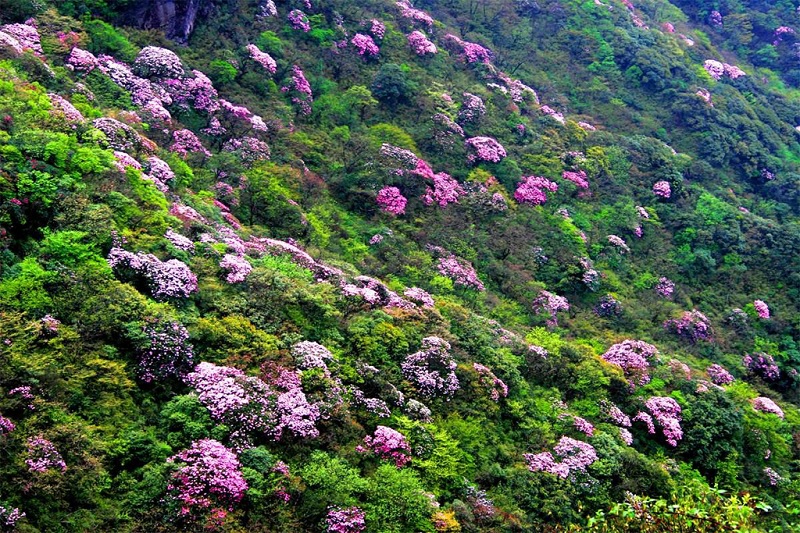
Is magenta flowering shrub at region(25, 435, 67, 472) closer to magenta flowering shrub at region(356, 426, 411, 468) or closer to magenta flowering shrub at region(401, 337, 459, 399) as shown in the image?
magenta flowering shrub at region(356, 426, 411, 468)

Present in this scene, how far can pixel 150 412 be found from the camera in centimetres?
1548

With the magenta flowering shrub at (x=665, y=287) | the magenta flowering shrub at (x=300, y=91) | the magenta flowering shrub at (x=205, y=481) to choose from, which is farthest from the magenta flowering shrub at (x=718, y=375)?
the magenta flowering shrub at (x=300, y=91)

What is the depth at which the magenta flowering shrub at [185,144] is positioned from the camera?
2808 centimetres

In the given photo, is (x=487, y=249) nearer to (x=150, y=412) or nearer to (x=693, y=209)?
(x=693, y=209)

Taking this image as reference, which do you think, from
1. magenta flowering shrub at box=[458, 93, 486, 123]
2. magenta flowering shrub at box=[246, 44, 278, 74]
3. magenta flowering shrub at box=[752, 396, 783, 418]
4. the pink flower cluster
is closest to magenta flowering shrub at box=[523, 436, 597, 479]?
the pink flower cluster

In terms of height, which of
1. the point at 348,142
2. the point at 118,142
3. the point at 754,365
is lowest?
the point at 754,365

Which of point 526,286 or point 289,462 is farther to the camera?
point 526,286

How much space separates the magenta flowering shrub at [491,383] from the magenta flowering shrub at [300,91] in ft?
67.6

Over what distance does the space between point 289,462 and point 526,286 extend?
19.4 meters

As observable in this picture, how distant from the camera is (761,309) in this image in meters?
35.8

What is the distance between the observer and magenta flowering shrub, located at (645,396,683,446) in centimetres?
2445

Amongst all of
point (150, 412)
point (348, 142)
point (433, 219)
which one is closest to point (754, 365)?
point (433, 219)

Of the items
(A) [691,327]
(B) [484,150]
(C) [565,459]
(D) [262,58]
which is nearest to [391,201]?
(B) [484,150]

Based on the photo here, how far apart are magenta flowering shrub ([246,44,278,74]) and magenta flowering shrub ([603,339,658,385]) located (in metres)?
24.8
